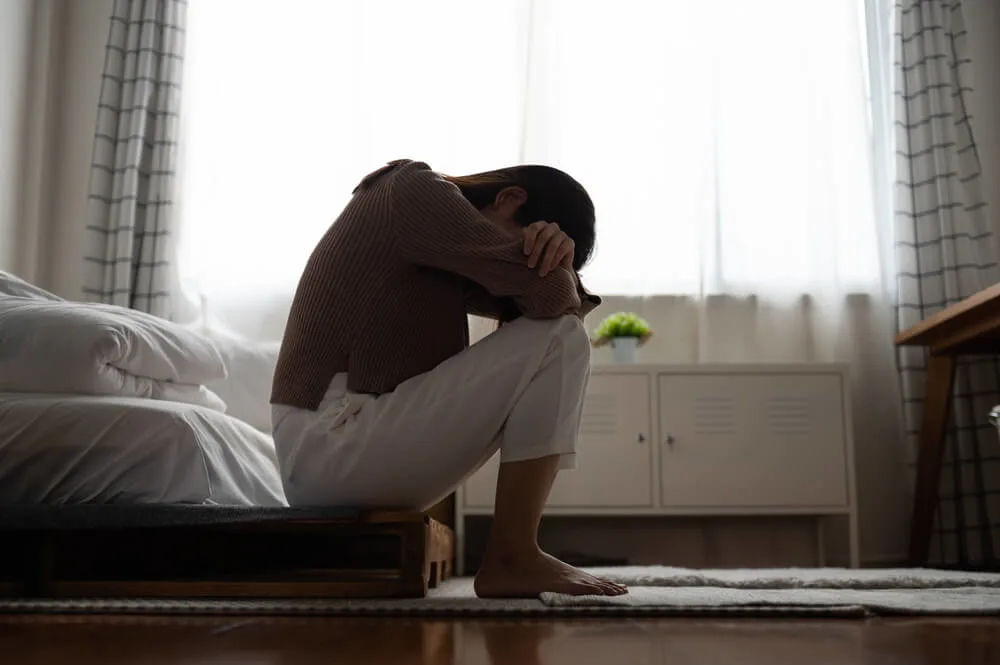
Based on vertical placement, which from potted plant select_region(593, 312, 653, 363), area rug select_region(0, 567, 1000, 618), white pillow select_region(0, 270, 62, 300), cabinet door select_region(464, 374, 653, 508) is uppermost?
potted plant select_region(593, 312, 653, 363)

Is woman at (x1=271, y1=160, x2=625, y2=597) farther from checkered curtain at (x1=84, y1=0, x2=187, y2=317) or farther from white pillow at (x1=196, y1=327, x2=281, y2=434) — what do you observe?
checkered curtain at (x1=84, y1=0, x2=187, y2=317)

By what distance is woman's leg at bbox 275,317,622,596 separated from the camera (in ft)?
4.99

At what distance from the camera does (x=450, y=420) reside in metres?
1.54

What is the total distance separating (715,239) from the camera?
342cm

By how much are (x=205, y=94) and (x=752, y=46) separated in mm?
1946

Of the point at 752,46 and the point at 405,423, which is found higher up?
the point at 752,46

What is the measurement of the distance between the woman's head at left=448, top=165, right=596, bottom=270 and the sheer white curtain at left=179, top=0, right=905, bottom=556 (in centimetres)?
168

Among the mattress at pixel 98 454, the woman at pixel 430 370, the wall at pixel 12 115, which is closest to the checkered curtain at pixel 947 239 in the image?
the woman at pixel 430 370

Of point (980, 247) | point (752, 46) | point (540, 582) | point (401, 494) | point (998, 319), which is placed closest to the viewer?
point (540, 582)

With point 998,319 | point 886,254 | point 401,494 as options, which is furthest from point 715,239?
point 401,494

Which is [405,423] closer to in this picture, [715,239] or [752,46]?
[715,239]

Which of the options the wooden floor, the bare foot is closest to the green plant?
the bare foot

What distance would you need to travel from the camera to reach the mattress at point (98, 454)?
167 cm

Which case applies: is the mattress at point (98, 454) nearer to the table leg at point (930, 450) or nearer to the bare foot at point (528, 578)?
the bare foot at point (528, 578)
